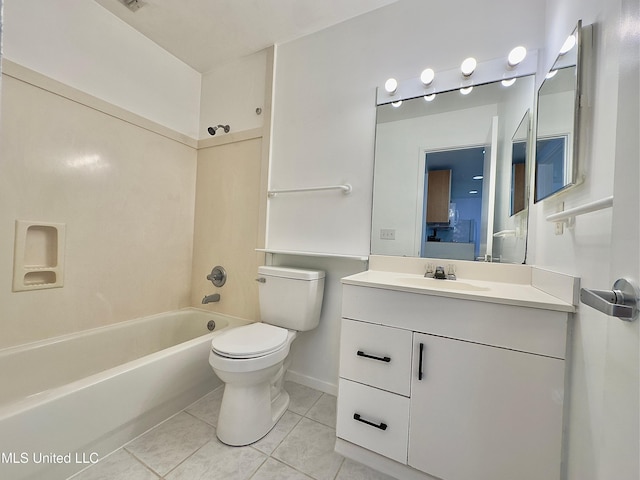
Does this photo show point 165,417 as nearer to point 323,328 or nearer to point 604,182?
point 323,328

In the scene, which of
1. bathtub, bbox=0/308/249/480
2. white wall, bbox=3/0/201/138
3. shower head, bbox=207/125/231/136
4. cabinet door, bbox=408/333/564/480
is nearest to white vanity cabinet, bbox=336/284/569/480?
cabinet door, bbox=408/333/564/480

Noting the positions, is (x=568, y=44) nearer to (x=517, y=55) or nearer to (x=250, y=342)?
(x=517, y=55)

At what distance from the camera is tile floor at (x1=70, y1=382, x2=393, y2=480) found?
1121 millimetres

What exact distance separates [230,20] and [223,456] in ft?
8.11

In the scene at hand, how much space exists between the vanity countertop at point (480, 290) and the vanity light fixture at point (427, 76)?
1080mm

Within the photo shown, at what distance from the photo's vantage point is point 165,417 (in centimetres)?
144

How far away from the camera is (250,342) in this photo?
52.1 inches

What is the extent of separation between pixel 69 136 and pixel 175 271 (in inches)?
43.1

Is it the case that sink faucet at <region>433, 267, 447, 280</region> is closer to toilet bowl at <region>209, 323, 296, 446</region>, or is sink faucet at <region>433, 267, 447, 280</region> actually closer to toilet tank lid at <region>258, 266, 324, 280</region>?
toilet tank lid at <region>258, 266, 324, 280</region>

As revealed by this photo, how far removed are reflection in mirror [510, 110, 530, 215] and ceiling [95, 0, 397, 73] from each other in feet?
3.52

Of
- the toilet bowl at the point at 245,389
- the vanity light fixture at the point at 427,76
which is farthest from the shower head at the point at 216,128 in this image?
the toilet bowl at the point at 245,389

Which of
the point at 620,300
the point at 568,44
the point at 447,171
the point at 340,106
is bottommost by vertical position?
the point at 620,300

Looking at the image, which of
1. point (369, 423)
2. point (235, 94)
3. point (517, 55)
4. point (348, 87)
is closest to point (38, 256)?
point (235, 94)

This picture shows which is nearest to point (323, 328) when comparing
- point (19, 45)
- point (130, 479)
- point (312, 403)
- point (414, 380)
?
point (312, 403)
